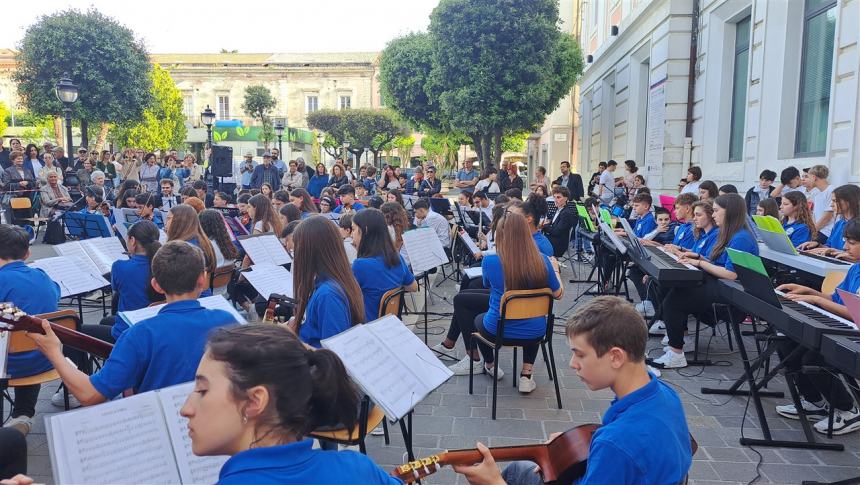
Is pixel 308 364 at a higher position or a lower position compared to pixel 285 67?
lower

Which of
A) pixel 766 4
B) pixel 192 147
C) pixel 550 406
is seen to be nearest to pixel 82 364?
pixel 550 406

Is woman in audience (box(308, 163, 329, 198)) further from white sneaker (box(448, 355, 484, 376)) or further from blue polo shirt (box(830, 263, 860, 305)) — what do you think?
blue polo shirt (box(830, 263, 860, 305))

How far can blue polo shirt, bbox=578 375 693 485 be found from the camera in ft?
6.52

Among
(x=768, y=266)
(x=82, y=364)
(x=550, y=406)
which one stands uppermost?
(x=768, y=266)

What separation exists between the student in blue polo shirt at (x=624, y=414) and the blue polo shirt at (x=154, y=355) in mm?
1423

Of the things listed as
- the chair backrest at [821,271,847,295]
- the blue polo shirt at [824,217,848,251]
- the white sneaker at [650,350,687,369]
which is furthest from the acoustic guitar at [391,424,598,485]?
the blue polo shirt at [824,217,848,251]

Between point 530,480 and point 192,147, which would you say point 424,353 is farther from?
point 192,147

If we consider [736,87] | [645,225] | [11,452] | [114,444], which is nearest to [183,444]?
[114,444]

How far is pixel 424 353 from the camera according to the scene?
3131mm

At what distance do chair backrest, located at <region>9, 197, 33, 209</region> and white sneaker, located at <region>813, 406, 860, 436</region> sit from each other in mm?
14150

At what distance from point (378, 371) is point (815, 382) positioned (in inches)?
142

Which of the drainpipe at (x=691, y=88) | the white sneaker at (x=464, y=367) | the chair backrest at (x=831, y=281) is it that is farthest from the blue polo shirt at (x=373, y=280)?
the drainpipe at (x=691, y=88)

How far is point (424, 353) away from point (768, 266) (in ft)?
17.4

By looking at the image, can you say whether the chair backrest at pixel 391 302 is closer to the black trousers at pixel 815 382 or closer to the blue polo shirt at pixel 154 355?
the blue polo shirt at pixel 154 355
